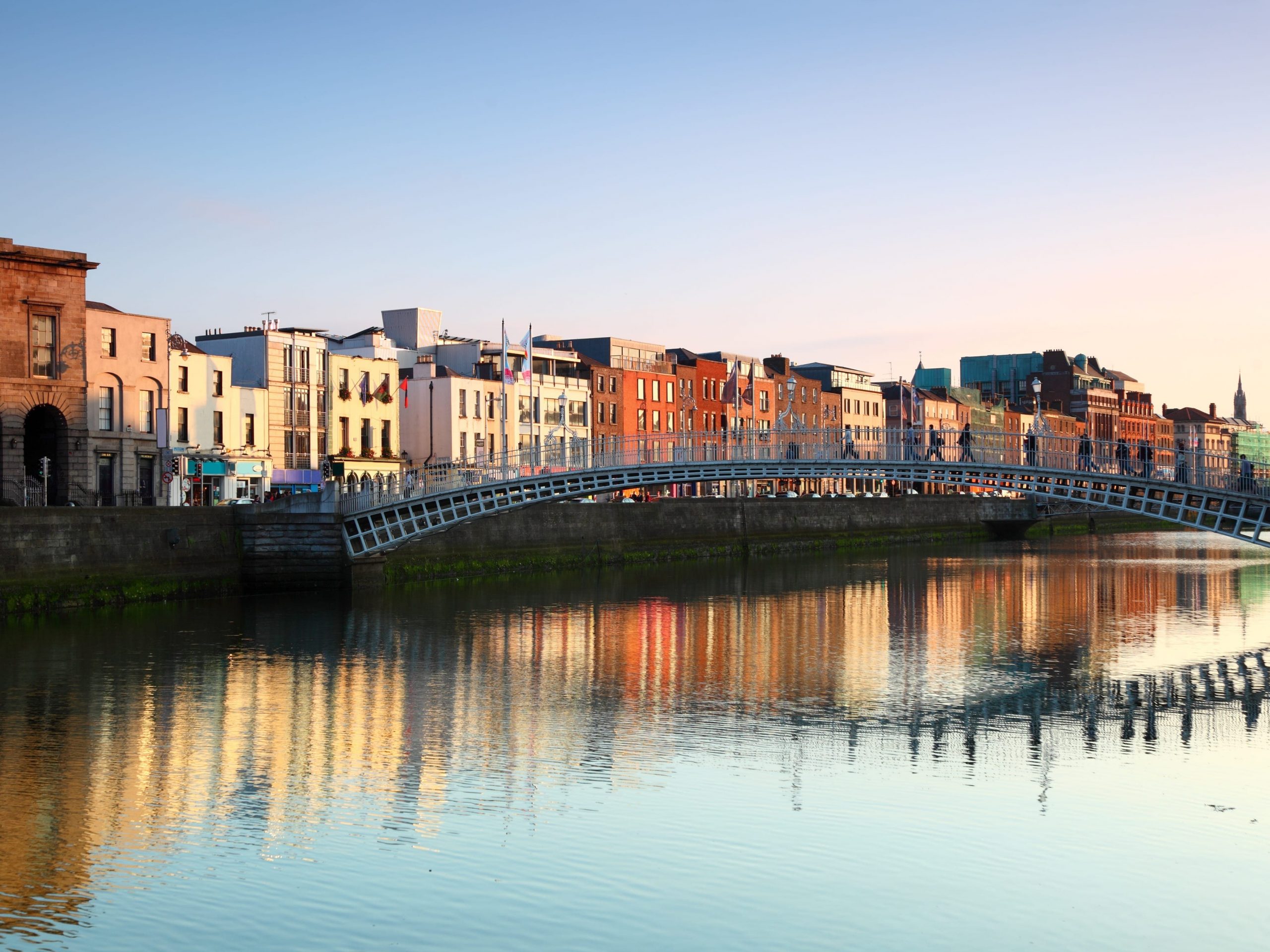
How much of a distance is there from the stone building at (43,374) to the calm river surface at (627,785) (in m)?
9.86

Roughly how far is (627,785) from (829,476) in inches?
1062

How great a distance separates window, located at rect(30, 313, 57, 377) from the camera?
44719 mm

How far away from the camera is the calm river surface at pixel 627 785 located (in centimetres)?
1375

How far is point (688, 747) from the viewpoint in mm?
21594

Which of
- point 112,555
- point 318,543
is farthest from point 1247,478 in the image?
point 112,555

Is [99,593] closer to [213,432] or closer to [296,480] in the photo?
[213,432]

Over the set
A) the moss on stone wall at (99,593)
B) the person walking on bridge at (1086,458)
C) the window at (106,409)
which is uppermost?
the window at (106,409)

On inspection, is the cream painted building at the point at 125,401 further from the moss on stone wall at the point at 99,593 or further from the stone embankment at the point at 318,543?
the moss on stone wall at the point at 99,593

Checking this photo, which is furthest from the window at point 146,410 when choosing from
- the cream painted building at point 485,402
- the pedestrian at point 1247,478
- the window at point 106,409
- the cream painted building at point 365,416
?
the pedestrian at point 1247,478

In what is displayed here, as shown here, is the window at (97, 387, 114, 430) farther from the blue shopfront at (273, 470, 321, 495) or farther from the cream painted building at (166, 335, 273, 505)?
the blue shopfront at (273, 470, 321, 495)

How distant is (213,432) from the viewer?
55.7 m

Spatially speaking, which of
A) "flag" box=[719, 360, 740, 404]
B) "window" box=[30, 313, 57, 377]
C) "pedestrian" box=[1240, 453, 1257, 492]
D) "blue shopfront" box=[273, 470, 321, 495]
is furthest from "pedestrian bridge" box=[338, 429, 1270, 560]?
"flag" box=[719, 360, 740, 404]

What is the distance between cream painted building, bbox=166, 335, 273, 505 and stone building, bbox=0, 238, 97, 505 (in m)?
4.72

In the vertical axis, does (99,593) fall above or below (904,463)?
below
